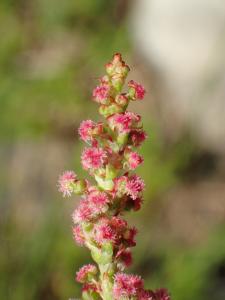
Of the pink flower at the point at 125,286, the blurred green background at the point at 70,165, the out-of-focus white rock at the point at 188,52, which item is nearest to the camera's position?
the pink flower at the point at 125,286

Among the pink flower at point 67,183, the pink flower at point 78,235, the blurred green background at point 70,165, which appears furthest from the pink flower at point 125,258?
the blurred green background at point 70,165

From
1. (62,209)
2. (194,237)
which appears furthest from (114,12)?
(62,209)

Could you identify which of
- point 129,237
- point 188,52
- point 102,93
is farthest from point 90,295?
point 188,52

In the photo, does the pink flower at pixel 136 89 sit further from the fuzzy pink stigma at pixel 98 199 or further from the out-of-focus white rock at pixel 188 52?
the out-of-focus white rock at pixel 188 52

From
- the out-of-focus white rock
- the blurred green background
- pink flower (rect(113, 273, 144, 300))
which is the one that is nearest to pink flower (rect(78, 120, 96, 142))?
pink flower (rect(113, 273, 144, 300))

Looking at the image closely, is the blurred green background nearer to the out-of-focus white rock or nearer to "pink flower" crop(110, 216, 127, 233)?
the out-of-focus white rock

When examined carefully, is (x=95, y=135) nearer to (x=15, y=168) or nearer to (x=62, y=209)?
(x=62, y=209)
